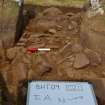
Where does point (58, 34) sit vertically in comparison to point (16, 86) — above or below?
above

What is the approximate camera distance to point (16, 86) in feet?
8.95

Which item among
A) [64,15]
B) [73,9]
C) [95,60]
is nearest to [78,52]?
[95,60]

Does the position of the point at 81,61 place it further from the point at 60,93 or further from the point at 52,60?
the point at 60,93

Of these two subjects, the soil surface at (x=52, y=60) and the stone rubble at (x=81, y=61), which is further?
the stone rubble at (x=81, y=61)

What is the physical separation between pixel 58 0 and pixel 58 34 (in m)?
1.25

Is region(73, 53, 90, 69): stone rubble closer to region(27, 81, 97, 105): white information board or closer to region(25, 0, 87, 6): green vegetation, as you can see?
region(27, 81, 97, 105): white information board

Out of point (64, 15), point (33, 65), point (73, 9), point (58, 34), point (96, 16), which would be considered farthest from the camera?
point (73, 9)

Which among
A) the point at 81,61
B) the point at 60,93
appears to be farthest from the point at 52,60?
the point at 60,93

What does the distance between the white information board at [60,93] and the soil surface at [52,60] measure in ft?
1.38

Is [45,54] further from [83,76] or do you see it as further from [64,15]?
[64,15]

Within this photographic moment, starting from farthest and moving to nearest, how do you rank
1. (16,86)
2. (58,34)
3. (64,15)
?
(64,15) → (58,34) → (16,86)

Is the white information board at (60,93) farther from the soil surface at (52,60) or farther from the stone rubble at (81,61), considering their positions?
the stone rubble at (81,61)

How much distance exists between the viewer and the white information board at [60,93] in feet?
6.89

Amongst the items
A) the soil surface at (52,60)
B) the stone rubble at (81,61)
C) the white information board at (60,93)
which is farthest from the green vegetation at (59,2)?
the white information board at (60,93)
